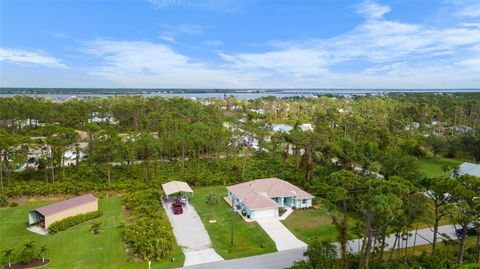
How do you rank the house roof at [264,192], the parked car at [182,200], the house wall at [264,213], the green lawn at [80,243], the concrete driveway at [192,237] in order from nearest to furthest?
the green lawn at [80,243] → the concrete driveway at [192,237] → the house wall at [264,213] → the house roof at [264,192] → the parked car at [182,200]

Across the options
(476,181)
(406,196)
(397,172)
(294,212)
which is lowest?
(294,212)

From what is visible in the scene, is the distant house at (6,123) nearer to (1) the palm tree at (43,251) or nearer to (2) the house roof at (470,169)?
(1) the palm tree at (43,251)

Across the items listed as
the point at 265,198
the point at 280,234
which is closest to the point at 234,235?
the point at 280,234

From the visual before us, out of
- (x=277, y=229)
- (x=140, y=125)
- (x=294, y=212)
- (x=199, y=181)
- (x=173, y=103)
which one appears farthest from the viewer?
(x=173, y=103)

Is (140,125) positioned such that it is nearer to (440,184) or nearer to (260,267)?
(260,267)

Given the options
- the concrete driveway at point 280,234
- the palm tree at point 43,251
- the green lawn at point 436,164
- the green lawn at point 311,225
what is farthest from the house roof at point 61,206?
the green lawn at point 436,164

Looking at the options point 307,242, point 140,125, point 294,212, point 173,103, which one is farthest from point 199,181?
point 173,103

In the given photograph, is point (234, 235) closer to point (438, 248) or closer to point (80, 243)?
point (80, 243)
